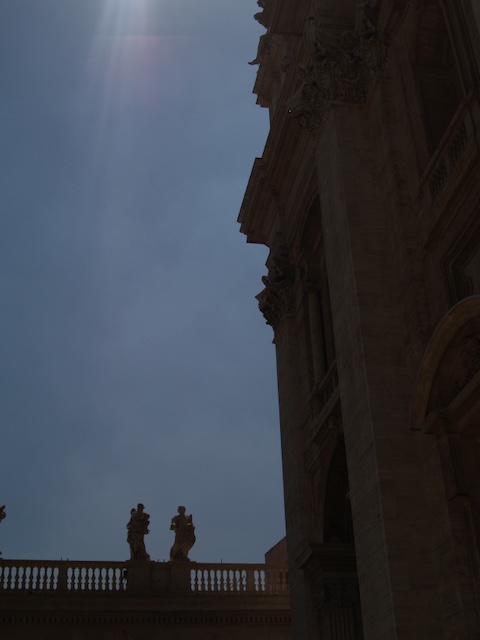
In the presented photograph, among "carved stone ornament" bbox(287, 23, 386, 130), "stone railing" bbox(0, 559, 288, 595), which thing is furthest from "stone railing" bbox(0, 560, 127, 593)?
"carved stone ornament" bbox(287, 23, 386, 130)

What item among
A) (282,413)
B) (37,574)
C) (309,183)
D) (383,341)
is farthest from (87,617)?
(383,341)

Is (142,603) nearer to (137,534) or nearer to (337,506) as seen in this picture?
(137,534)

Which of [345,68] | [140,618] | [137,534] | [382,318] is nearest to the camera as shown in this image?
[382,318]

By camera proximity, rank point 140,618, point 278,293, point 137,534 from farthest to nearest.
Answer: point 137,534 → point 140,618 → point 278,293

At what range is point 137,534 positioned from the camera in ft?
80.5

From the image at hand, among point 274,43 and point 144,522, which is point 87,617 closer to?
point 144,522

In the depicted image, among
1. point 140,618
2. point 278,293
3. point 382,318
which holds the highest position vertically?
point 278,293

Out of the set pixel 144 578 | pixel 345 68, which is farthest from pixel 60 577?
pixel 345 68

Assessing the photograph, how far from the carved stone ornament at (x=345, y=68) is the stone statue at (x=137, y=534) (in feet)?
44.3

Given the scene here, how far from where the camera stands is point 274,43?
76.0ft

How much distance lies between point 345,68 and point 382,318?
4762mm

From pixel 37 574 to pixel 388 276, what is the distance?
1420cm

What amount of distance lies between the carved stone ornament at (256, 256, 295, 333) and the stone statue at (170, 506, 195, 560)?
7603mm

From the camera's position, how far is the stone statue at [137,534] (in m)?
Result: 24.3
